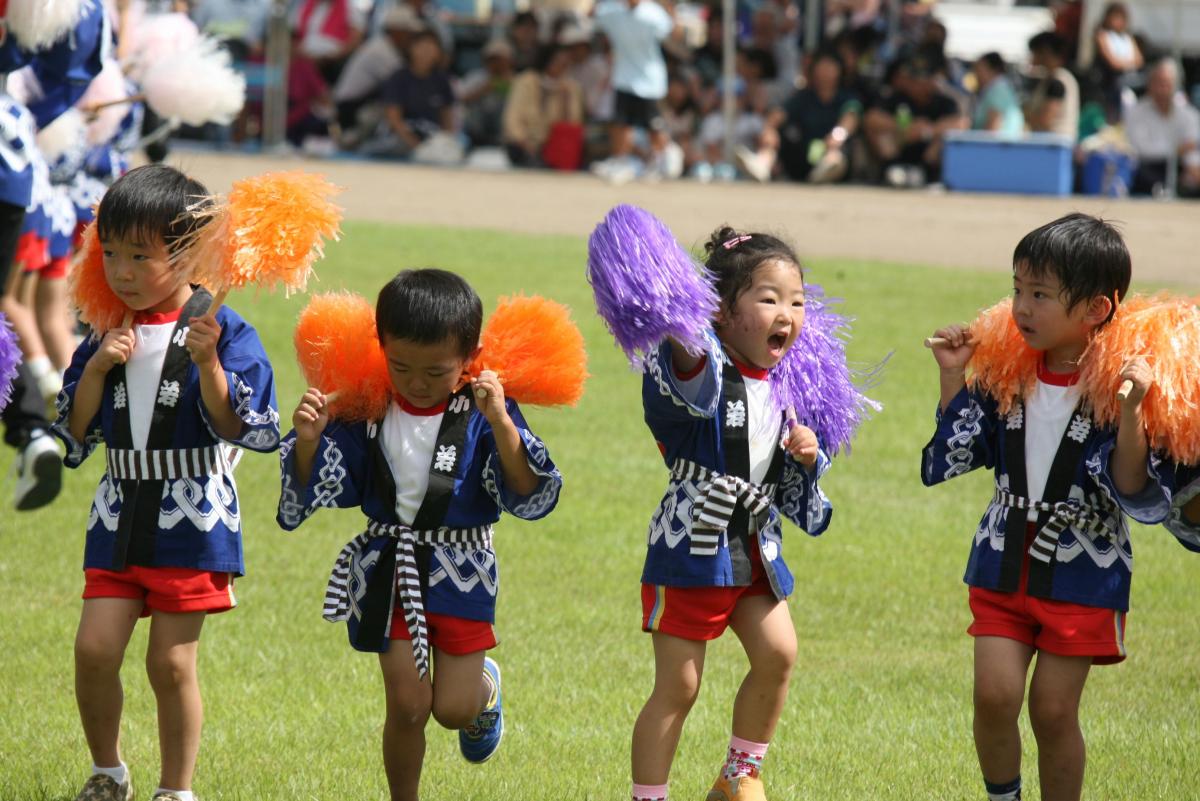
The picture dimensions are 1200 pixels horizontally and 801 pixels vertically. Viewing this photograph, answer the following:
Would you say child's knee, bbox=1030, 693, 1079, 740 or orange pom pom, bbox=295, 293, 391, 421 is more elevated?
orange pom pom, bbox=295, 293, 391, 421

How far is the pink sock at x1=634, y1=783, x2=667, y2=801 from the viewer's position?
3.52m

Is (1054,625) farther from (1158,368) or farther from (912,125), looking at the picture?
(912,125)

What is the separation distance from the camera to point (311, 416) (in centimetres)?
342

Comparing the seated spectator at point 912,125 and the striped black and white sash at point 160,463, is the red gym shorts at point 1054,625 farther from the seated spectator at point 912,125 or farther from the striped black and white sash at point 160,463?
the seated spectator at point 912,125

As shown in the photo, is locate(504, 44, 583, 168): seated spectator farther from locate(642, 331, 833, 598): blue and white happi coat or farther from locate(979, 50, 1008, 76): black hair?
locate(642, 331, 833, 598): blue and white happi coat

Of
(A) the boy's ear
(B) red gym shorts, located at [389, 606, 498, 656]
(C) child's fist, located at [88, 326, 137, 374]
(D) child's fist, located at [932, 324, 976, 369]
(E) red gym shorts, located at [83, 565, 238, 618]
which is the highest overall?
(A) the boy's ear

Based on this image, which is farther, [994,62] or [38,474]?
[994,62]

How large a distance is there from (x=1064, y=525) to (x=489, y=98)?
16.8 meters

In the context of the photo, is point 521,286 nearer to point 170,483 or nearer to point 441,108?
point 170,483

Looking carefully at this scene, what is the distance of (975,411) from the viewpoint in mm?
3576

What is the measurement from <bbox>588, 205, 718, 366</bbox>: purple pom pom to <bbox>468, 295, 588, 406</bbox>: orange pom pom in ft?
0.69

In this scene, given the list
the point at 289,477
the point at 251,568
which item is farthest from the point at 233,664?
the point at 289,477

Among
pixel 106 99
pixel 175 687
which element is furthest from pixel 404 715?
pixel 106 99

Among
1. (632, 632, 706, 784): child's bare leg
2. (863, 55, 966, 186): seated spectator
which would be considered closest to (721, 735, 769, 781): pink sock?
(632, 632, 706, 784): child's bare leg
